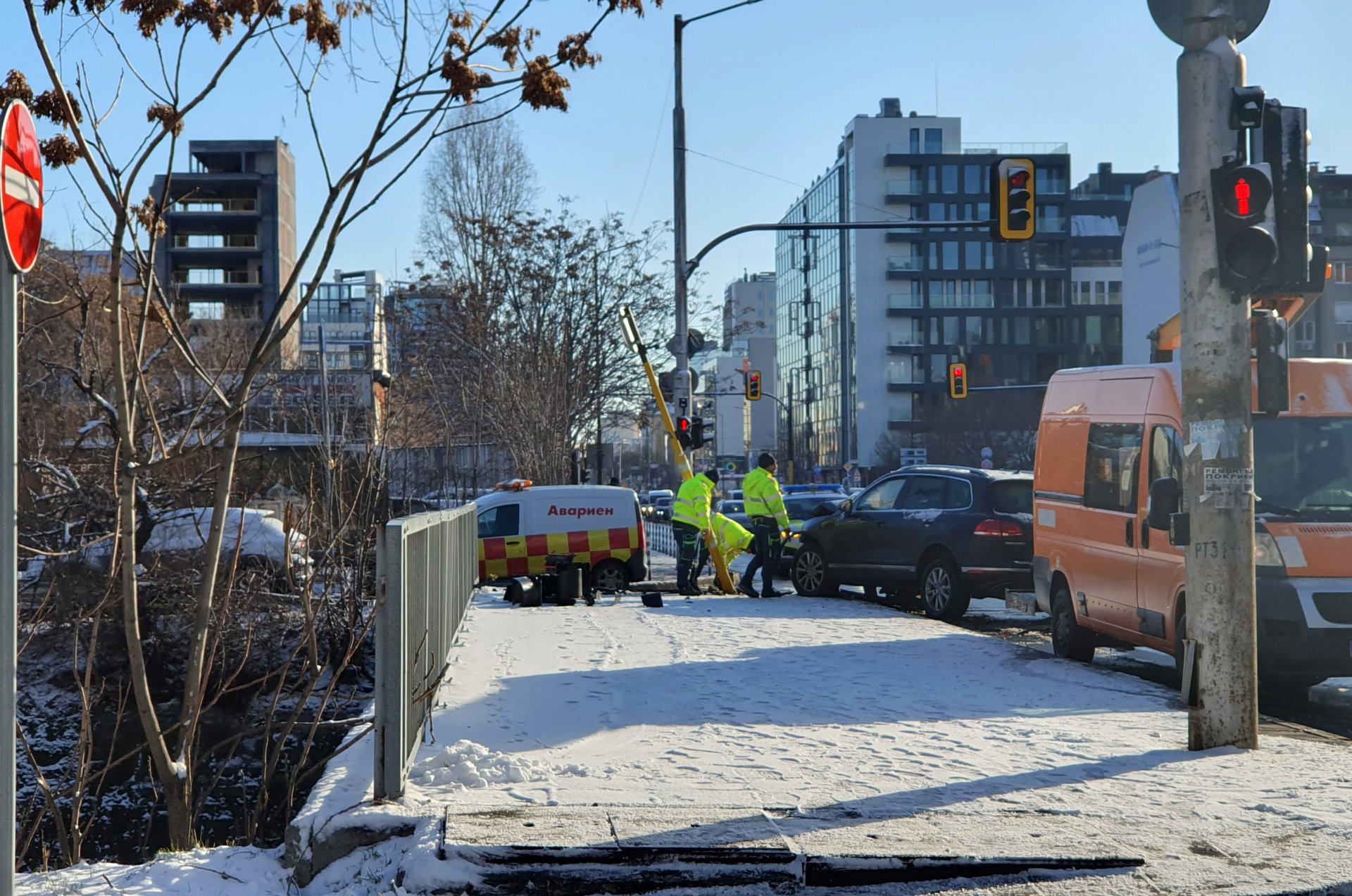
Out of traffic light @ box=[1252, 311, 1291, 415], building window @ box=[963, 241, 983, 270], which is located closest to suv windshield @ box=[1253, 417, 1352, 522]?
traffic light @ box=[1252, 311, 1291, 415]

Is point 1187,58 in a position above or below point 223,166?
below

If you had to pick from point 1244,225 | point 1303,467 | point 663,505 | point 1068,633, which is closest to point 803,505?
point 1068,633

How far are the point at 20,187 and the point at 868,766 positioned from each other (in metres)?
4.40

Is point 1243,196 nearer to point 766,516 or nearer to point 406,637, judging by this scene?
point 406,637

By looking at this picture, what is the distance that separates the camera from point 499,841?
4770 millimetres

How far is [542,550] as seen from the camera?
2086cm

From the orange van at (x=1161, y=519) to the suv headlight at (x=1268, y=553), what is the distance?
0.04ft

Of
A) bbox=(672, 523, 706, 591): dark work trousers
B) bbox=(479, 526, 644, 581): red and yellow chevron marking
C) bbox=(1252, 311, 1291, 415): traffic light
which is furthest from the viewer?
bbox=(479, 526, 644, 581): red and yellow chevron marking

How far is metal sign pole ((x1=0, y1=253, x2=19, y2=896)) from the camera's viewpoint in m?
3.88

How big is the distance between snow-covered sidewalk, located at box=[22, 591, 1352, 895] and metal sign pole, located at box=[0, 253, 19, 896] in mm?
937

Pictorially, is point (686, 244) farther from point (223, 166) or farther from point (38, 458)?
point (223, 166)

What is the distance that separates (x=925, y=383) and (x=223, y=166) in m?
48.8

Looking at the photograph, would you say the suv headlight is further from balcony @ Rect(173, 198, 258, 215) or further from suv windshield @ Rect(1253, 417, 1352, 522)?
balcony @ Rect(173, 198, 258, 215)

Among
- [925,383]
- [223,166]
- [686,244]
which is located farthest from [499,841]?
[925,383]
